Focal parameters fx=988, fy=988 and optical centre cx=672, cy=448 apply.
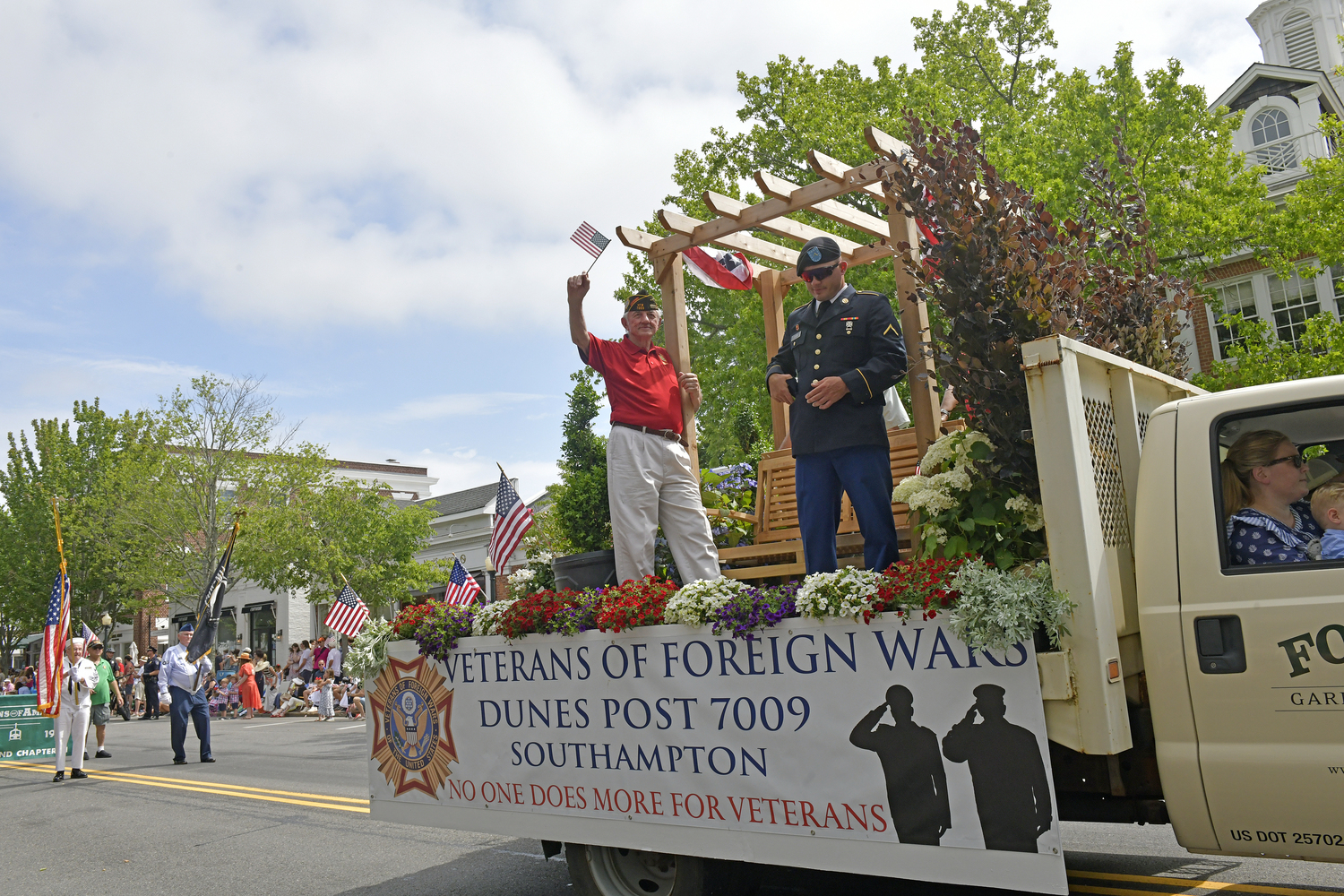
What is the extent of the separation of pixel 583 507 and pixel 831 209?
16.9 feet

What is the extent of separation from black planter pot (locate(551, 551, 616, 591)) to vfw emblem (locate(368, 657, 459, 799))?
1030 mm

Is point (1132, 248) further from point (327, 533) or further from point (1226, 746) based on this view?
point (327, 533)

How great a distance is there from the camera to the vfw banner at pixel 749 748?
10.4 feet

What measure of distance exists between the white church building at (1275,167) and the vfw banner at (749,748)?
18509 mm

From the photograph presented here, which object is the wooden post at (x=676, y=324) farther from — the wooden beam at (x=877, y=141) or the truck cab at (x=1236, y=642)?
the truck cab at (x=1236, y=642)

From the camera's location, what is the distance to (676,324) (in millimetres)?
6922

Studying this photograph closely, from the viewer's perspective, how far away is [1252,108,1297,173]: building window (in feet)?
77.4

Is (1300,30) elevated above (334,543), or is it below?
above

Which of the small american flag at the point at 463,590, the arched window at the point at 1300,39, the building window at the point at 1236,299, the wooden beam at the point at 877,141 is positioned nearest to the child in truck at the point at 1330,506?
the wooden beam at the point at 877,141

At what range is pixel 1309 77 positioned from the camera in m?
23.2

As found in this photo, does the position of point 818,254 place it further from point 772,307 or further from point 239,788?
point 239,788

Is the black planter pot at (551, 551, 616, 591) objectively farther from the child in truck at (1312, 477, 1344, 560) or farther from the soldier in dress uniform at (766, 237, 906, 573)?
the child in truck at (1312, 477, 1344, 560)

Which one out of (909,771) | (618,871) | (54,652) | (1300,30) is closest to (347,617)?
(54,652)

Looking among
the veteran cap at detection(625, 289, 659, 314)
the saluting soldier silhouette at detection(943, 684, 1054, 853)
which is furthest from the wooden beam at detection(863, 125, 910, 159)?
the saluting soldier silhouette at detection(943, 684, 1054, 853)
